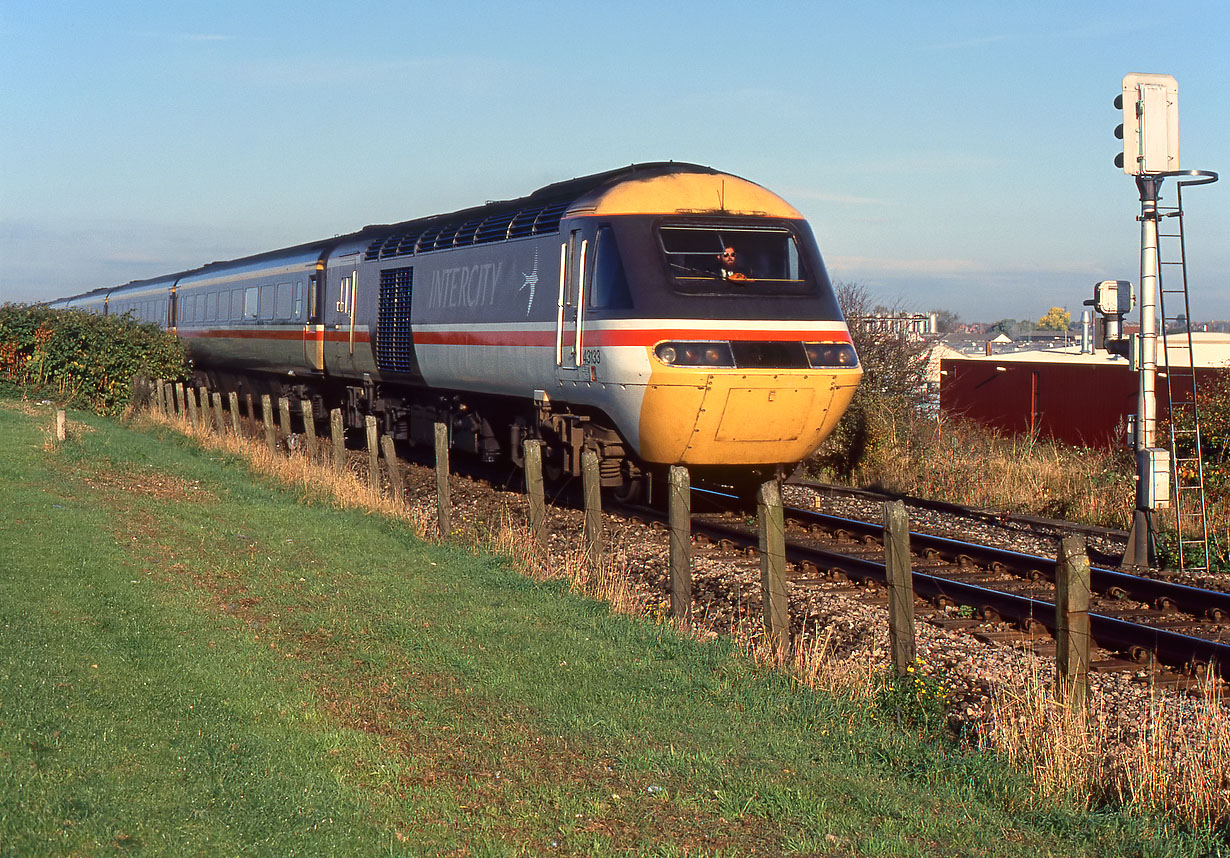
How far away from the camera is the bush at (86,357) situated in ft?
95.0

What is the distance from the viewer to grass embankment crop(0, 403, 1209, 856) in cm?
513

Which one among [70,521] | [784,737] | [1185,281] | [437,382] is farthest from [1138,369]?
[70,521]

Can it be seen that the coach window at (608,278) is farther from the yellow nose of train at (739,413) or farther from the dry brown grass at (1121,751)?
the dry brown grass at (1121,751)

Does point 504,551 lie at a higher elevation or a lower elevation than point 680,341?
lower

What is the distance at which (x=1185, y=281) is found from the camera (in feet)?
42.2

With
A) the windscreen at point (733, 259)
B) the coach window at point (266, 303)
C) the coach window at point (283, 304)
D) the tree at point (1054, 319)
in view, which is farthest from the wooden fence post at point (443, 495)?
the tree at point (1054, 319)

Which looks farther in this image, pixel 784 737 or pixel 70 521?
pixel 70 521

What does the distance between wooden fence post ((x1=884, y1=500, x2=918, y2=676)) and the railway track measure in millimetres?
1599

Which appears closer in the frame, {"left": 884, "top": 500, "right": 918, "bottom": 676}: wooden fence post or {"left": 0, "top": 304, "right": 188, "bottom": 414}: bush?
{"left": 884, "top": 500, "right": 918, "bottom": 676}: wooden fence post

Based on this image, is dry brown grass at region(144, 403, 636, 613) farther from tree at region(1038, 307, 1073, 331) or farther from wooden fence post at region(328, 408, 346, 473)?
tree at region(1038, 307, 1073, 331)

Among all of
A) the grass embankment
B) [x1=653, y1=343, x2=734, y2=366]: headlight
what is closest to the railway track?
[x1=653, y1=343, x2=734, y2=366]: headlight

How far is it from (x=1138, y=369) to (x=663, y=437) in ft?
14.7

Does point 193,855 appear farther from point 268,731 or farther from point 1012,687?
point 1012,687

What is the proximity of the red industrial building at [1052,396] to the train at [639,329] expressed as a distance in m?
8.24
